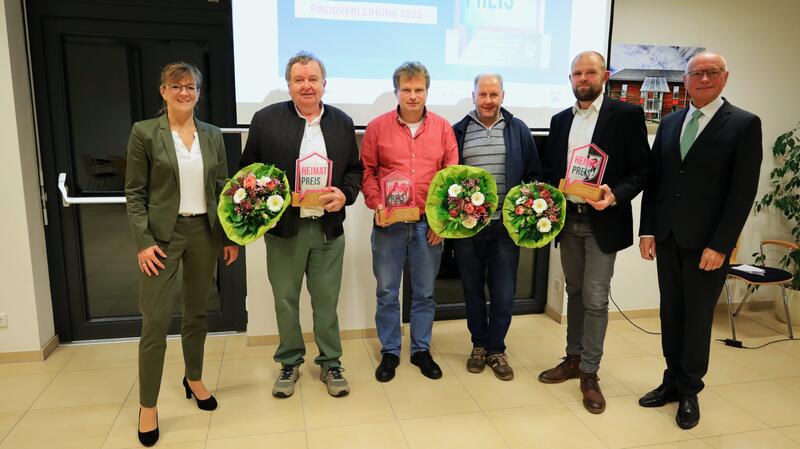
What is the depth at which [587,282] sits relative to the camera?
2.71 meters

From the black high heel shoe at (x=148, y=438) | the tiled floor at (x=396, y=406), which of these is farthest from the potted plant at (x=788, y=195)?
the black high heel shoe at (x=148, y=438)

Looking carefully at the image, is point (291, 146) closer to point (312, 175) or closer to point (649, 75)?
point (312, 175)

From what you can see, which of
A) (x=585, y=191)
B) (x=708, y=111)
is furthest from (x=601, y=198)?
(x=708, y=111)

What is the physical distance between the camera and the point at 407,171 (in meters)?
2.75

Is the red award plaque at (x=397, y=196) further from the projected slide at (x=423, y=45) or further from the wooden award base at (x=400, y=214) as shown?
the projected slide at (x=423, y=45)

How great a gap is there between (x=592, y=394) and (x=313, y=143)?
1983mm

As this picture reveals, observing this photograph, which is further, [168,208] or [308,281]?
[308,281]

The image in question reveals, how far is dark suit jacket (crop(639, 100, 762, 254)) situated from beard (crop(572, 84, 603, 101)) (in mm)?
399

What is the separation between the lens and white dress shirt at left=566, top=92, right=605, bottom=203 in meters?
2.62

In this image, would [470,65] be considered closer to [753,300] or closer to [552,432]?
[552,432]

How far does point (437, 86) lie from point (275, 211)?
1619mm

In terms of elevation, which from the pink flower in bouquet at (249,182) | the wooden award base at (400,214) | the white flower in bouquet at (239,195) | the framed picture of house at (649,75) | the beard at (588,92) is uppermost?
the framed picture of house at (649,75)

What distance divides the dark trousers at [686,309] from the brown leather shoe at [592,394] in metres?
0.39

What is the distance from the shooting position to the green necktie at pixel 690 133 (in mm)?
2455
